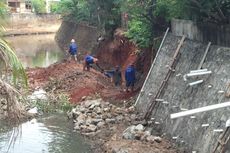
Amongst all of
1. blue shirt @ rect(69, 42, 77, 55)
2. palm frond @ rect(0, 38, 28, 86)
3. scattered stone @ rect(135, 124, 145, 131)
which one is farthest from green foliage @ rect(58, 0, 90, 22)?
palm frond @ rect(0, 38, 28, 86)

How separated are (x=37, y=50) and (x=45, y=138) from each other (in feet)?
119

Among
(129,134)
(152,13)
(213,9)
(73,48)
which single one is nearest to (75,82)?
(152,13)

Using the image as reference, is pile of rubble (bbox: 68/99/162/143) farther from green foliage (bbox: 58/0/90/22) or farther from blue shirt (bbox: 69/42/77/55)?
green foliage (bbox: 58/0/90/22)

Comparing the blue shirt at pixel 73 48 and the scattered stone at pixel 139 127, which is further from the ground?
the blue shirt at pixel 73 48

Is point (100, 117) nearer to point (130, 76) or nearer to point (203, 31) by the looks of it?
point (130, 76)

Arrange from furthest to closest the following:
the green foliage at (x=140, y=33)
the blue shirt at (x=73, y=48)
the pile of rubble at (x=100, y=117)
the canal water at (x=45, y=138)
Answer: the blue shirt at (x=73, y=48)
the green foliage at (x=140, y=33)
the pile of rubble at (x=100, y=117)
the canal water at (x=45, y=138)

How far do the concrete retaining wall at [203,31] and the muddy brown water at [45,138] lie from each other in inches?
240

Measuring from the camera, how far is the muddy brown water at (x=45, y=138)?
1789 cm

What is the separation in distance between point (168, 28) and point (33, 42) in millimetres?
42021

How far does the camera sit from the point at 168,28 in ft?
73.9

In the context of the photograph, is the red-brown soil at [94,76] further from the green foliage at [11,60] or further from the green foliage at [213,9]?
the green foliage at [11,60]

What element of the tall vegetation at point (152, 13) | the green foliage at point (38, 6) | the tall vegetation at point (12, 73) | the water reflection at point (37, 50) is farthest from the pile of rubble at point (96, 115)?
the green foliage at point (38, 6)

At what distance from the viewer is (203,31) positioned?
18250 millimetres

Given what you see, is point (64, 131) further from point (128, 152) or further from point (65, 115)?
point (128, 152)
